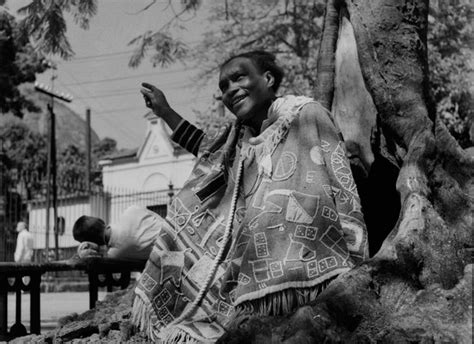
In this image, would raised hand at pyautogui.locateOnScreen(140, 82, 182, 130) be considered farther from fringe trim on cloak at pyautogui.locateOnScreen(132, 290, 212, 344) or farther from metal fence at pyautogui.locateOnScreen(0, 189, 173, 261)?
metal fence at pyautogui.locateOnScreen(0, 189, 173, 261)

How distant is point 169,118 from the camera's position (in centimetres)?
415

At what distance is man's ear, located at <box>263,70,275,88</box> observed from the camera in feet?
11.4

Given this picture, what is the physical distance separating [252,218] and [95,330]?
4.91ft

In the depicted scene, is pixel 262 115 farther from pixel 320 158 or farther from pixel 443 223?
pixel 443 223

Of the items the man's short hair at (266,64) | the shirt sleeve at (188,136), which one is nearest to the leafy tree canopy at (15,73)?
the shirt sleeve at (188,136)

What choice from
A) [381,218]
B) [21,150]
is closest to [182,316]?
[381,218]

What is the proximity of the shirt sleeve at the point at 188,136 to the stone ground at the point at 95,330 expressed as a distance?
977 millimetres

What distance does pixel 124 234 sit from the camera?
4.88 metres

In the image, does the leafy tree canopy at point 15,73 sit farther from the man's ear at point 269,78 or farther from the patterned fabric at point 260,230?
the man's ear at point 269,78

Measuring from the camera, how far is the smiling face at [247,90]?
11.3 feet

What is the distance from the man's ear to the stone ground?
52.5 inches

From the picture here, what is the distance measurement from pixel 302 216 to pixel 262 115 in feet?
2.29

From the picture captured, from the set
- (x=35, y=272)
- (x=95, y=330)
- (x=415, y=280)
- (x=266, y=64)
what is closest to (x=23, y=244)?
(x=35, y=272)

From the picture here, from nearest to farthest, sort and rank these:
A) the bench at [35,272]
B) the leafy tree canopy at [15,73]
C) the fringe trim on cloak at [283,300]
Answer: the fringe trim on cloak at [283,300]
the bench at [35,272]
the leafy tree canopy at [15,73]
